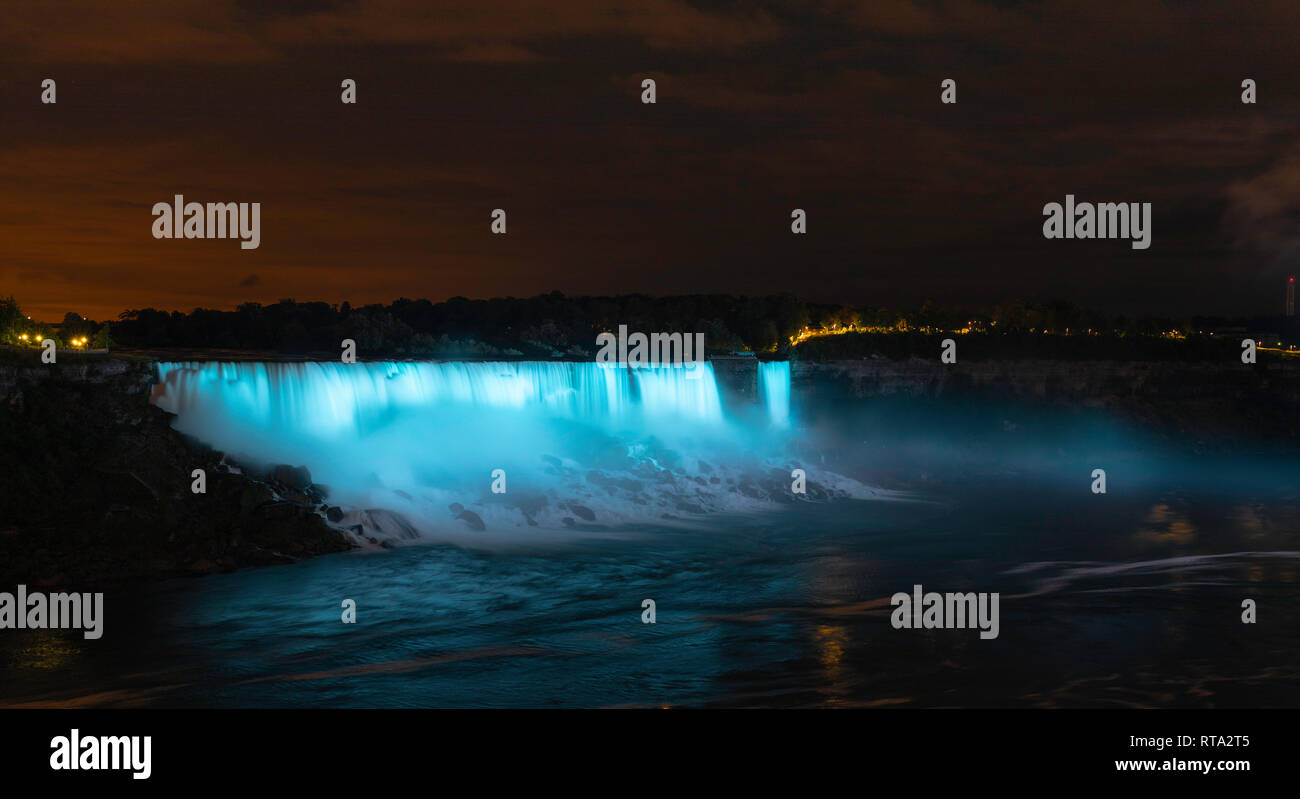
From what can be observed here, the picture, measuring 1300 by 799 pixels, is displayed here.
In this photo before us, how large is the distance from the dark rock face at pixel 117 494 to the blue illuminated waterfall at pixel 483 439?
4.59 feet

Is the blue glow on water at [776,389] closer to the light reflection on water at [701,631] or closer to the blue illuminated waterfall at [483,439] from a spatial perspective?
the blue illuminated waterfall at [483,439]

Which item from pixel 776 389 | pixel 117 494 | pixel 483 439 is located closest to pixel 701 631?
pixel 117 494

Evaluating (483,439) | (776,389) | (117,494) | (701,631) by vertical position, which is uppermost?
(776,389)

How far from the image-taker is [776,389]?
5850 cm

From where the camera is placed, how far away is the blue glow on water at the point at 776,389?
57.2 meters

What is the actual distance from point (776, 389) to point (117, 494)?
36.9m

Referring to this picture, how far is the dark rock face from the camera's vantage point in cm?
2562

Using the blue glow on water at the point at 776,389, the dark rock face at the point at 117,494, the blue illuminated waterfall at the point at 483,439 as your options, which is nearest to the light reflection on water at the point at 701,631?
A: the dark rock face at the point at 117,494

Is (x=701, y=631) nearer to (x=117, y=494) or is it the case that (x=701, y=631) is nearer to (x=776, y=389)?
(x=117, y=494)

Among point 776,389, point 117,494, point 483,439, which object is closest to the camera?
point 117,494

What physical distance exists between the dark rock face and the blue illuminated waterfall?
4.59 ft
